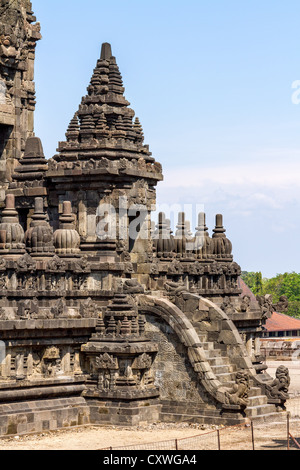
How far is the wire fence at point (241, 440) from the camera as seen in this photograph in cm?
4000

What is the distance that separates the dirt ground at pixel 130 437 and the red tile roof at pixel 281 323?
61.2 meters

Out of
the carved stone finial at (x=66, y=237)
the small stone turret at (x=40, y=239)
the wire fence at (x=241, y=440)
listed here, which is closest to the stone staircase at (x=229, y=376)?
the wire fence at (x=241, y=440)

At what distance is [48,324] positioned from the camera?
145ft

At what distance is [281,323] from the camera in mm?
109000

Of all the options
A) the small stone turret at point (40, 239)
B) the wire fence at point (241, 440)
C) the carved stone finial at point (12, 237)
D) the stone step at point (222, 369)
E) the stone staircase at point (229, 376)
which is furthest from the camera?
the stone step at point (222, 369)

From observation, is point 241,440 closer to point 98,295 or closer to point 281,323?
point 98,295

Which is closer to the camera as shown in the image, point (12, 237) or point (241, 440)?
point (241, 440)

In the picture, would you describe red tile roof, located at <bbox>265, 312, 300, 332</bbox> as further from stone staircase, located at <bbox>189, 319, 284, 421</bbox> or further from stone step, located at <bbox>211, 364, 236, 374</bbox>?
stone step, located at <bbox>211, 364, 236, 374</bbox>

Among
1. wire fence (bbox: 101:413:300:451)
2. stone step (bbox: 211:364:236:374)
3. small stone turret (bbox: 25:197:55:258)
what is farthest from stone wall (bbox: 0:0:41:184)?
wire fence (bbox: 101:413:300:451)

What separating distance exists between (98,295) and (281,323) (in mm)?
63381

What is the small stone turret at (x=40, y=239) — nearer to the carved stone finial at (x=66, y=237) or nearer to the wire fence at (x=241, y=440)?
the carved stone finial at (x=66, y=237)

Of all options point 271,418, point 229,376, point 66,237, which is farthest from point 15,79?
point 271,418

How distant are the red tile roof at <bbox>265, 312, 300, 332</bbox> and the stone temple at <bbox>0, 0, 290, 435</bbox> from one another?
53.8 metres
